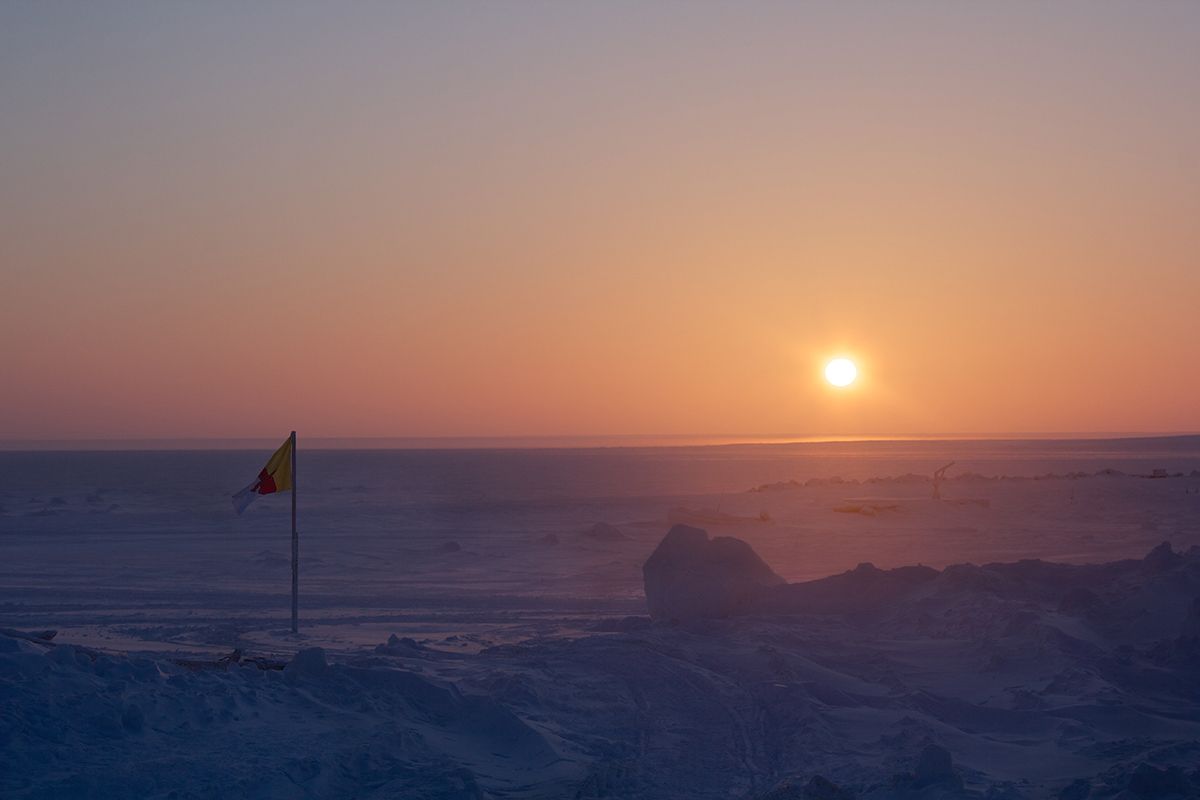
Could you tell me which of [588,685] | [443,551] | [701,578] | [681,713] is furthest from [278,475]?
[443,551]

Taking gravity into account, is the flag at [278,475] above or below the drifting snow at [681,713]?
above

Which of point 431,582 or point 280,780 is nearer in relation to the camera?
point 280,780

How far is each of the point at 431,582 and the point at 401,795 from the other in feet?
49.0

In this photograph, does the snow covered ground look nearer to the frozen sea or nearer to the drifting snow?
the drifting snow

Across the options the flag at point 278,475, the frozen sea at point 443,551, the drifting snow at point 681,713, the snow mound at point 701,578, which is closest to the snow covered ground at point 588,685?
the drifting snow at point 681,713

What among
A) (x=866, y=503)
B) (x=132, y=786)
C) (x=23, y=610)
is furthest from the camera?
(x=866, y=503)

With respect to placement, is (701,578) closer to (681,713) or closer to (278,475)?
(681,713)

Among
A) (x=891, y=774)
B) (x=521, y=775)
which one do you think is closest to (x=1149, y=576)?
(x=891, y=774)

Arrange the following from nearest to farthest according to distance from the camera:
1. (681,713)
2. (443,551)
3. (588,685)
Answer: (681,713), (588,685), (443,551)

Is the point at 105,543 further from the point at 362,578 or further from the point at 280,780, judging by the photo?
the point at 280,780

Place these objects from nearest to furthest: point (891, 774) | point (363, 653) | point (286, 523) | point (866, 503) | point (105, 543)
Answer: point (891, 774) → point (363, 653) → point (105, 543) → point (866, 503) → point (286, 523)

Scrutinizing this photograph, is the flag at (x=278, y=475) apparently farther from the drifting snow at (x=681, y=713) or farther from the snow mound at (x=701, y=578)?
the snow mound at (x=701, y=578)

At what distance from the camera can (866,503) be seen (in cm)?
3597

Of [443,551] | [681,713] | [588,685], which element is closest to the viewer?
[681,713]
